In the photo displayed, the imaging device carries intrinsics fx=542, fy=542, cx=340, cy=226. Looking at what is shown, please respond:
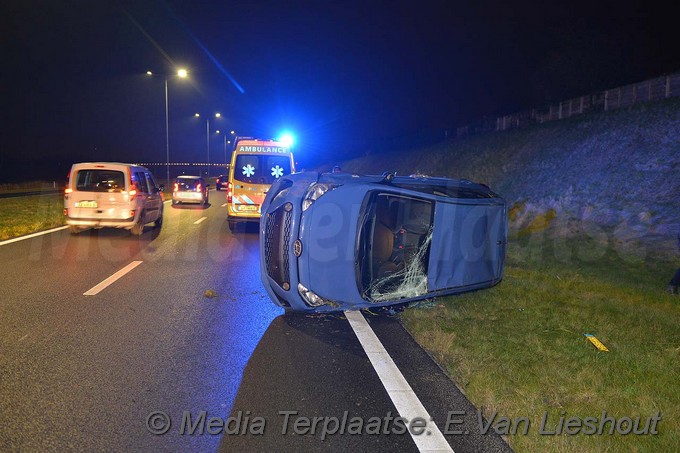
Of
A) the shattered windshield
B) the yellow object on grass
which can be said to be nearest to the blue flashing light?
the shattered windshield

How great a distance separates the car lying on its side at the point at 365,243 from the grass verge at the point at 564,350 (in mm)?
556

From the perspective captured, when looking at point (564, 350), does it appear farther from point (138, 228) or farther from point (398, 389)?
point (138, 228)

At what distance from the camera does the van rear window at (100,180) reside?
1320 cm

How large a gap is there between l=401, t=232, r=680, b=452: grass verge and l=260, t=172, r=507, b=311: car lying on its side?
56 cm

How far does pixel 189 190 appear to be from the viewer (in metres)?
25.2

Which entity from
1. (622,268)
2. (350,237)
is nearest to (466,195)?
(350,237)

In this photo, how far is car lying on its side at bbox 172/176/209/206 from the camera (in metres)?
25.2

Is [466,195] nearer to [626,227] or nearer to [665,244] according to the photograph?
[665,244]

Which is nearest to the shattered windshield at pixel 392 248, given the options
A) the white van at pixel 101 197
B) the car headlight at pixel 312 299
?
the car headlight at pixel 312 299

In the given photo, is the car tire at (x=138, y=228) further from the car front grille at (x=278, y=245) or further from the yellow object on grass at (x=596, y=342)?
the yellow object on grass at (x=596, y=342)

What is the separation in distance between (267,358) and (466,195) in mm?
3415

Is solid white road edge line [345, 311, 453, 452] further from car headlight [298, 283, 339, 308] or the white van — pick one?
the white van

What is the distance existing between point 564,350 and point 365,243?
2496mm

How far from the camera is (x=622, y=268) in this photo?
34.4 feet
